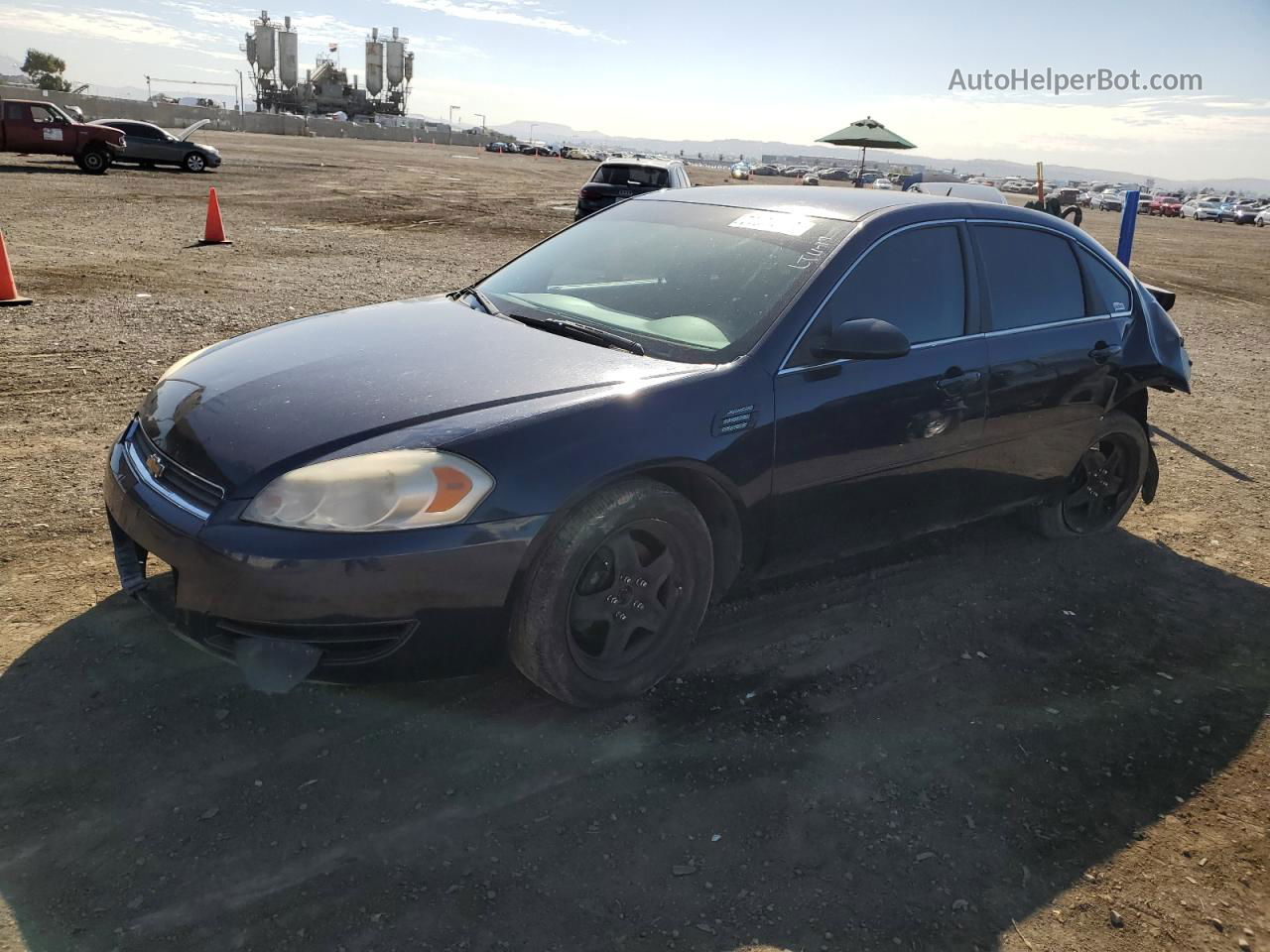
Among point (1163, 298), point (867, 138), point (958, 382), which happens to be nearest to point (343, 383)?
point (958, 382)

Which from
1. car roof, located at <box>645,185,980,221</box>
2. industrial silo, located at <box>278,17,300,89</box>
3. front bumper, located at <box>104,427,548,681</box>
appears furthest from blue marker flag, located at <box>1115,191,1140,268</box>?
industrial silo, located at <box>278,17,300,89</box>

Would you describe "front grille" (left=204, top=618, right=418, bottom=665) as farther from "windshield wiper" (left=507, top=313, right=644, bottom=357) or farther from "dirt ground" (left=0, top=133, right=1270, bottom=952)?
"windshield wiper" (left=507, top=313, right=644, bottom=357)

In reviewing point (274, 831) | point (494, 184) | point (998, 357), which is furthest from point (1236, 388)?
point (494, 184)

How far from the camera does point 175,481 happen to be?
9.53 feet

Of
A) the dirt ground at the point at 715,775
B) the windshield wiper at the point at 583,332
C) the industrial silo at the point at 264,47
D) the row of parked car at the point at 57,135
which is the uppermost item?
the industrial silo at the point at 264,47

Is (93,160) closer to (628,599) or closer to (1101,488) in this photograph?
(1101,488)

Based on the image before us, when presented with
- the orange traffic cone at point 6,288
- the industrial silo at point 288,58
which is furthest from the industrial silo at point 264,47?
the orange traffic cone at point 6,288

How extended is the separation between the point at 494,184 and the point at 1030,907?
113ft

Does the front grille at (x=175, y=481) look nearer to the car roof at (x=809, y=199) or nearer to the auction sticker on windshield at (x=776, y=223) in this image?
the auction sticker on windshield at (x=776, y=223)

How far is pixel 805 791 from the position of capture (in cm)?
286

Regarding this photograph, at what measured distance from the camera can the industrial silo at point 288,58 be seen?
128 meters

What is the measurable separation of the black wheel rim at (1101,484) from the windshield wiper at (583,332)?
106 inches

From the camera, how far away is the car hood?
2814mm

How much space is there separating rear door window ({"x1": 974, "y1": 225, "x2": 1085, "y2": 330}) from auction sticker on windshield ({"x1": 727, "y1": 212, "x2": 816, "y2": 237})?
2.83ft
